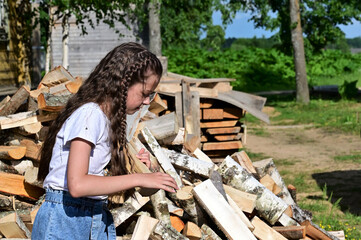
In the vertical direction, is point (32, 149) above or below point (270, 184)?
above

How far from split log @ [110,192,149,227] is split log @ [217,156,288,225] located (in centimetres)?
109

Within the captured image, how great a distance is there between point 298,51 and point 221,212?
16506mm

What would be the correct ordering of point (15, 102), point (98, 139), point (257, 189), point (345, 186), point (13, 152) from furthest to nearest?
point (345, 186), point (15, 102), point (257, 189), point (13, 152), point (98, 139)

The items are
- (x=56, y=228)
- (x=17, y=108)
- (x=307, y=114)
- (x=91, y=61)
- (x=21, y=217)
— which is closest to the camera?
(x=56, y=228)

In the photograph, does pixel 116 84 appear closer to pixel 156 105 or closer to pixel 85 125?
pixel 85 125

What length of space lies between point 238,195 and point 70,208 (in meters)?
2.77

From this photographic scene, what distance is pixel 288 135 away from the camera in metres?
13.8

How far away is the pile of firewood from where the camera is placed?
4.54m

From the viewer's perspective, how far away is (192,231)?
4.66m

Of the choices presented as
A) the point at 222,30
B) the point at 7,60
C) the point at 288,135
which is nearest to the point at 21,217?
the point at 7,60

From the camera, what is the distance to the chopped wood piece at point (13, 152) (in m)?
5.11

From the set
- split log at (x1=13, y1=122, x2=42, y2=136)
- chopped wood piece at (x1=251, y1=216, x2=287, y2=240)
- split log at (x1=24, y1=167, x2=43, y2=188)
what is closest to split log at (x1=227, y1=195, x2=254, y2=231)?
chopped wood piece at (x1=251, y1=216, x2=287, y2=240)

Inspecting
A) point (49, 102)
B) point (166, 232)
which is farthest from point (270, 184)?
point (49, 102)

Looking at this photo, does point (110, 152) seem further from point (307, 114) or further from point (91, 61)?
point (91, 61)
